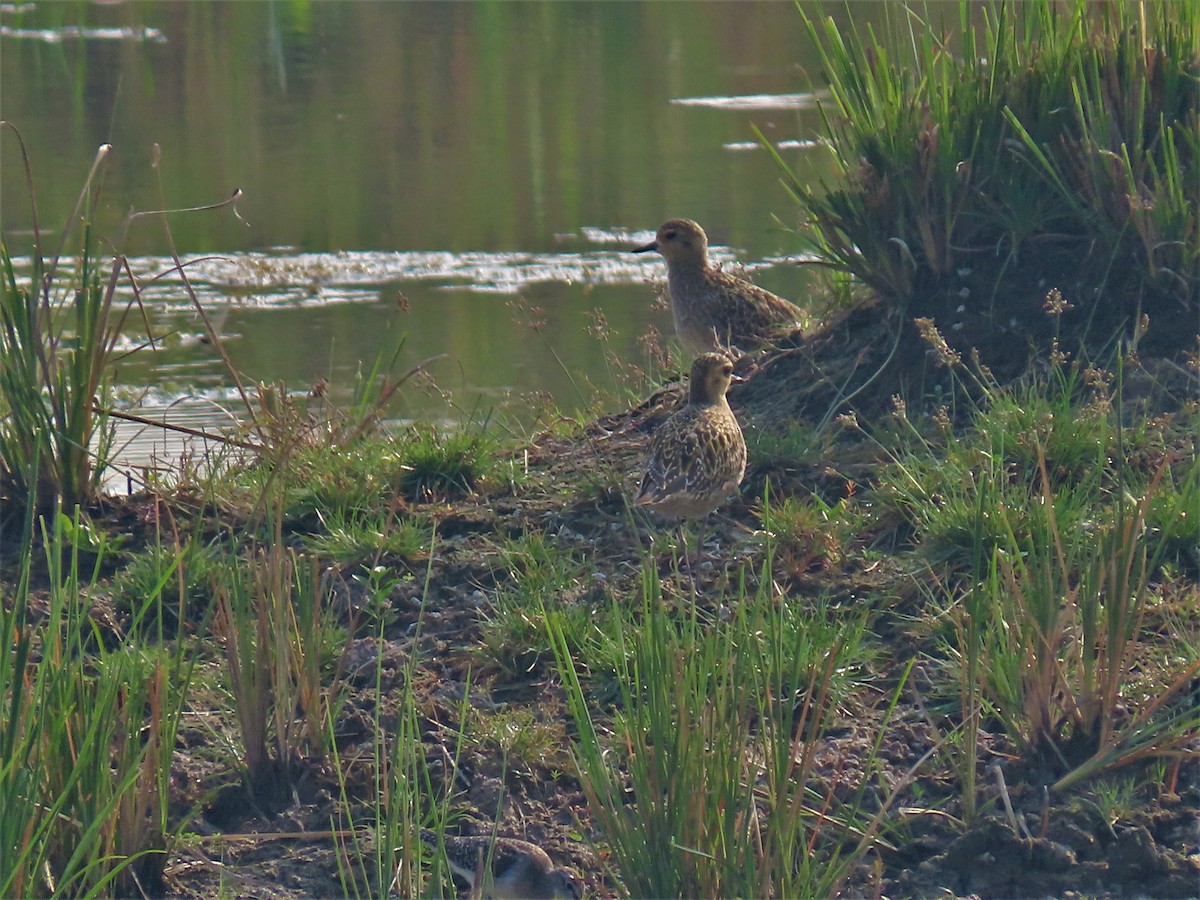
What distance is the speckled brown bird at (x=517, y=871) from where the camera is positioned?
3.01 meters

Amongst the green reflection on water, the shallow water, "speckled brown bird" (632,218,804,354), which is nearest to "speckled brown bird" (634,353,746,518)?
the shallow water

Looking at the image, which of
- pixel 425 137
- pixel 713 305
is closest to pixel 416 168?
pixel 425 137

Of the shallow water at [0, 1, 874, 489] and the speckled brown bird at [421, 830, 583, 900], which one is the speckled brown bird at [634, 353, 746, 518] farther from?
the speckled brown bird at [421, 830, 583, 900]

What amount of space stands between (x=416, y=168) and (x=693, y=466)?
8935mm

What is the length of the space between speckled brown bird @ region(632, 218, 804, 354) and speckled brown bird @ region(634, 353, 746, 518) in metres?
1.47

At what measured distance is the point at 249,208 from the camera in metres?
11.3

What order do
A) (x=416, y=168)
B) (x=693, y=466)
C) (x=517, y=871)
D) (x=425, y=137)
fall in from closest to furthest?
(x=517, y=871) < (x=693, y=466) < (x=416, y=168) < (x=425, y=137)

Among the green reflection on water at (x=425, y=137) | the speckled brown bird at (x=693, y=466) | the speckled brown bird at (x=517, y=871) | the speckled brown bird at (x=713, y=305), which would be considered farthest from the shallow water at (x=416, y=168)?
the speckled brown bird at (x=517, y=871)

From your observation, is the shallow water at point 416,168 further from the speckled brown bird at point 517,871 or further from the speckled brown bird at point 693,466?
the speckled brown bird at point 517,871

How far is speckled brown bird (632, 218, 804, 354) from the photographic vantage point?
6.19 metres

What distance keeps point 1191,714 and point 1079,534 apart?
25.4 inches

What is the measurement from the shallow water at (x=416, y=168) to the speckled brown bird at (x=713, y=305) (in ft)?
0.61

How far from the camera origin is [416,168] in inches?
499

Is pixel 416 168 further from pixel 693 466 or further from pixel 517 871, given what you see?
pixel 517 871
